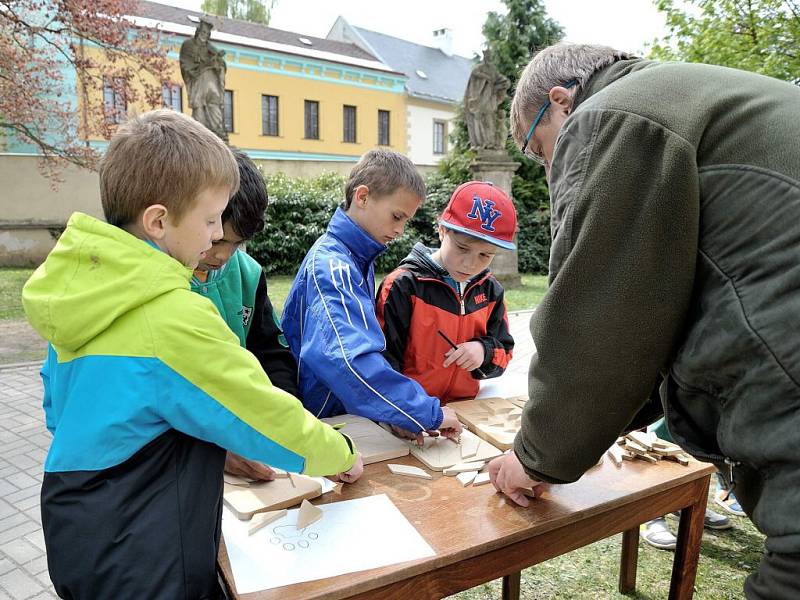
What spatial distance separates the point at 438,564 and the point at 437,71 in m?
34.0

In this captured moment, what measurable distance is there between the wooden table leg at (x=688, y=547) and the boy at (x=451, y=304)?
828mm

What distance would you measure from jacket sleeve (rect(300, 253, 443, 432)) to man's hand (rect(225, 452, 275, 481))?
→ 315 millimetres

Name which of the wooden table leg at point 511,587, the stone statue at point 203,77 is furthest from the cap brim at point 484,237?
the stone statue at point 203,77

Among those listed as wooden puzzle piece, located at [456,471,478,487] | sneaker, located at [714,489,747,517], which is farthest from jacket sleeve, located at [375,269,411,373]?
sneaker, located at [714,489,747,517]

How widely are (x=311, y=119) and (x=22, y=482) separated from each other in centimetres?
2437

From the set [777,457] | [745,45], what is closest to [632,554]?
[777,457]

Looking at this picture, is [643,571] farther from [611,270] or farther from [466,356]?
[611,270]

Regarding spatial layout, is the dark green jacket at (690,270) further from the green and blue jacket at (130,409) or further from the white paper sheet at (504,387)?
the white paper sheet at (504,387)

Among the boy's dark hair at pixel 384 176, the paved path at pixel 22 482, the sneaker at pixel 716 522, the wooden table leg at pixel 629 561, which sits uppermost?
the boy's dark hair at pixel 384 176

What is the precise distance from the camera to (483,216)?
2.29 m

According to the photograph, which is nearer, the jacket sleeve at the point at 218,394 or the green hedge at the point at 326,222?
the jacket sleeve at the point at 218,394

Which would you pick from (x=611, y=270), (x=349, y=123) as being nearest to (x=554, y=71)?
(x=611, y=270)

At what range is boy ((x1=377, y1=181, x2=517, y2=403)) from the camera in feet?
7.52

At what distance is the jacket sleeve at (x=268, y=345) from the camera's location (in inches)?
80.7
